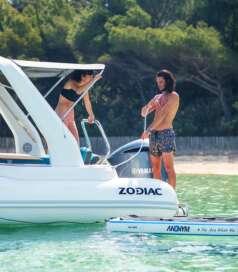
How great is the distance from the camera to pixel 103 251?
7.49 m

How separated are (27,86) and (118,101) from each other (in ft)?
66.2

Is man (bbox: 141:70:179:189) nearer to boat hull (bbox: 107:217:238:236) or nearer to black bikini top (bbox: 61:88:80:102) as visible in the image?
black bikini top (bbox: 61:88:80:102)

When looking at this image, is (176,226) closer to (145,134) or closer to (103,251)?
(103,251)

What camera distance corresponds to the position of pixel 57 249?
298 inches

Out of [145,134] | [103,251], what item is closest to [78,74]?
[145,134]

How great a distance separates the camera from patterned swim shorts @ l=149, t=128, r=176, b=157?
9055 mm

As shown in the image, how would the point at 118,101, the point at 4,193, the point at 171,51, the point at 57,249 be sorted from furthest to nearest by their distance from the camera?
the point at 118,101 → the point at 171,51 → the point at 4,193 → the point at 57,249

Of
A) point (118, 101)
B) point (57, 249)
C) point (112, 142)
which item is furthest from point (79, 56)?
point (57, 249)

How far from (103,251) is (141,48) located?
59.6 ft

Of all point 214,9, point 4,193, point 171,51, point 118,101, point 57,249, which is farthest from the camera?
point 118,101

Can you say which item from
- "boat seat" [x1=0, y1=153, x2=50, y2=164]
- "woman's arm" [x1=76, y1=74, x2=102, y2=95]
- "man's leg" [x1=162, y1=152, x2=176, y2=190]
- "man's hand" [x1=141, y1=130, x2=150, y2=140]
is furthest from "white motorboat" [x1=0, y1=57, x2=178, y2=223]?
"man's hand" [x1=141, y1=130, x2=150, y2=140]

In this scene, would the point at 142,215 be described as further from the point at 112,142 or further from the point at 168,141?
the point at 112,142

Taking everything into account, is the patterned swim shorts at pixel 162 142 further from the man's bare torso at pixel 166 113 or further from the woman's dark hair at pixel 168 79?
the woman's dark hair at pixel 168 79

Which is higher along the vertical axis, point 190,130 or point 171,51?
point 171,51
